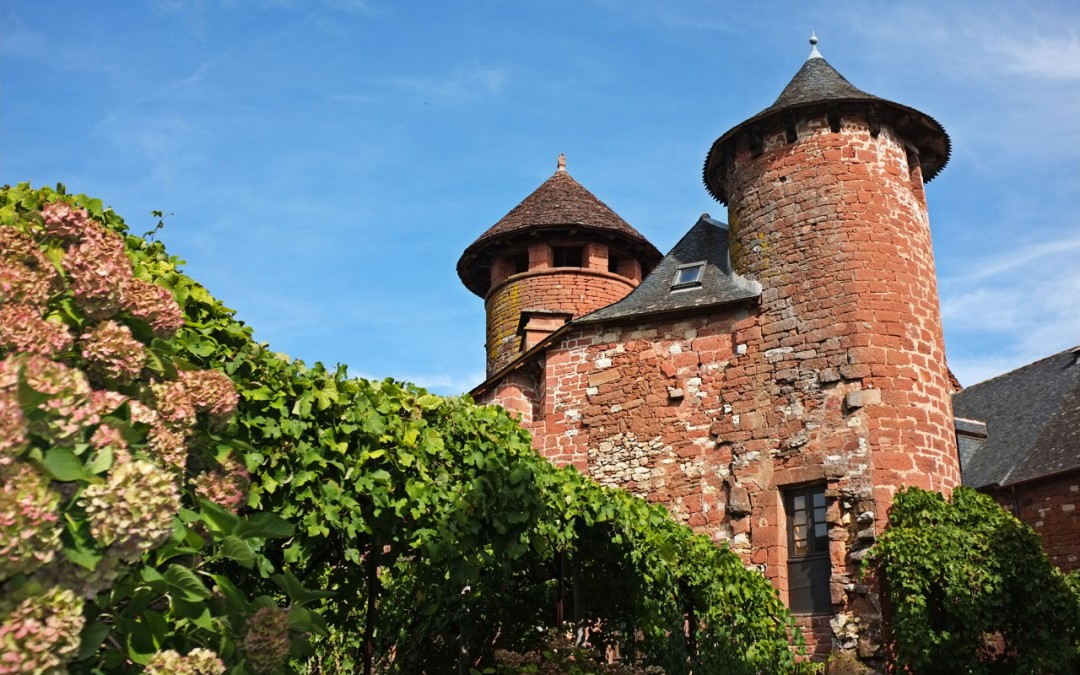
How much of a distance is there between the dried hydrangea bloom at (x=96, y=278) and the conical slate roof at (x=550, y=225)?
728 inches

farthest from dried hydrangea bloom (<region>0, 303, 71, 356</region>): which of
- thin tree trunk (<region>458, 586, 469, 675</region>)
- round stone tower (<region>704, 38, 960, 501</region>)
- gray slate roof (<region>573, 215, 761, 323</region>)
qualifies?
gray slate roof (<region>573, 215, 761, 323</region>)

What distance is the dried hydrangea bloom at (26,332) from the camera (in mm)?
3088

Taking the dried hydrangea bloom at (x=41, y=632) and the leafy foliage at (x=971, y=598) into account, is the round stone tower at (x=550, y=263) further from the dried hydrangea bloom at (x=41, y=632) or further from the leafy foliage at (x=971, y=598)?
the dried hydrangea bloom at (x=41, y=632)

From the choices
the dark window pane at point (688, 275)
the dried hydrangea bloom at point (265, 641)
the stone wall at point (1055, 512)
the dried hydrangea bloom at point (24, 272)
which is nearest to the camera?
the dried hydrangea bloom at point (24, 272)

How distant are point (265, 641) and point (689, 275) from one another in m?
13.2

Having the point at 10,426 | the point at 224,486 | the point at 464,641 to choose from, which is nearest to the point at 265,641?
the point at 224,486

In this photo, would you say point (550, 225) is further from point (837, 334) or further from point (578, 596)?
point (578, 596)

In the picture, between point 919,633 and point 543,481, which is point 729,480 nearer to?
point 919,633

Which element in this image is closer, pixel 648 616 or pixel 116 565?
pixel 116 565

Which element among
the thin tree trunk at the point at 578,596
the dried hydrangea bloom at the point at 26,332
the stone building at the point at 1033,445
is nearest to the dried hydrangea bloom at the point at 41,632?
the dried hydrangea bloom at the point at 26,332

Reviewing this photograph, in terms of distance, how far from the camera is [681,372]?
48.7 ft

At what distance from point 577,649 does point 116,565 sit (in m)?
5.73

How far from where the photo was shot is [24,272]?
10.7ft

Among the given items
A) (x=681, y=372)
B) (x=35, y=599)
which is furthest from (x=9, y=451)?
(x=681, y=372)
